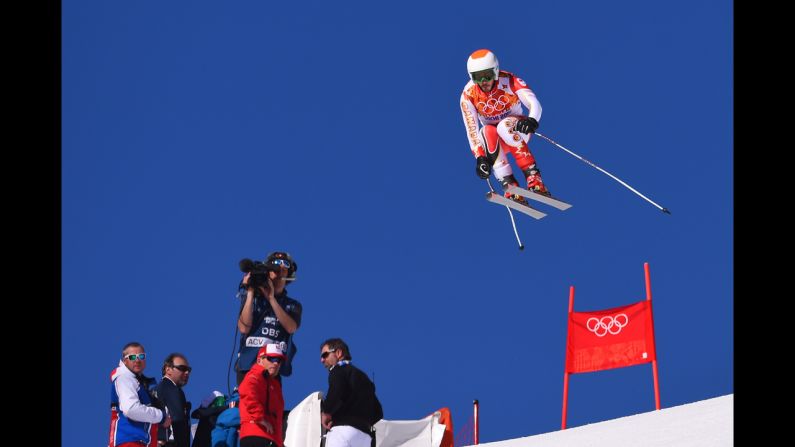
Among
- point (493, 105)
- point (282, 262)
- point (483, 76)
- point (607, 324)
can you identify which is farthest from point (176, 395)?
point (607, 324)

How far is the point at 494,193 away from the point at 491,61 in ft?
4.60

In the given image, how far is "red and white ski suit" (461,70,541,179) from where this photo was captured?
42.5 ft

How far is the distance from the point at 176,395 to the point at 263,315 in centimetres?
89

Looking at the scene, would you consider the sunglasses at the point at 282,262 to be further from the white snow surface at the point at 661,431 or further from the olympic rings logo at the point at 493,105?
the olympic rings logo at the point at 493,105

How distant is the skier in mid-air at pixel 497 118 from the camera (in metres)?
12.7

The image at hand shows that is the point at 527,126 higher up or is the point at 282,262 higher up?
the point at 527,126

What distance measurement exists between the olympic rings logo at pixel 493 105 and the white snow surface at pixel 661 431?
339 cm

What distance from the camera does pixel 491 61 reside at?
41.4 ft

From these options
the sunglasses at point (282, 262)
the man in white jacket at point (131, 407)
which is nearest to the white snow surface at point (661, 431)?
the sunglasses at point (282, 262)

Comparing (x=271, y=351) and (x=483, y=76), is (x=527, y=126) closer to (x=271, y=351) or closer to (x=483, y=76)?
(x=483, y=76)

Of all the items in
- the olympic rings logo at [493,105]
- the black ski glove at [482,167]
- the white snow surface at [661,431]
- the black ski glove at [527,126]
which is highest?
the olympic rings logo at [493,105]

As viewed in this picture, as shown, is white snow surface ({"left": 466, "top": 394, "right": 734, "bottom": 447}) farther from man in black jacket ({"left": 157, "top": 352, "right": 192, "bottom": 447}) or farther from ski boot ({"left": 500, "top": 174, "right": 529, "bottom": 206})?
man in black jacket ({"left": 157, "top": 352, "right": 192, "bottom": 447})

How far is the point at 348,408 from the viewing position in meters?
9.20
